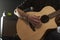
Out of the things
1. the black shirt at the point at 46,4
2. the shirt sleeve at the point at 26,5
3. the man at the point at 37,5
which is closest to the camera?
the black shirt at the point at 46,4

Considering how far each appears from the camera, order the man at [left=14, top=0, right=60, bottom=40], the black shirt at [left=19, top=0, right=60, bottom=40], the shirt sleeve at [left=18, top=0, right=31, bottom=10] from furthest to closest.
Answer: the shirt sleeve at [left=18, top=0, right=31, bottom=10] < the man at [left=14, top=0, right=60, bottom=40] < the black shirt at [left=19, top=0, right=60, bottom=40]

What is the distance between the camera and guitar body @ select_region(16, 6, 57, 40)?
126 cm

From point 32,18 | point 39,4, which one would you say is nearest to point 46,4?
point 39,4

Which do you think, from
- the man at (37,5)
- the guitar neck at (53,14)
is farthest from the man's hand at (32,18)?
the guitar neck at (53,14)

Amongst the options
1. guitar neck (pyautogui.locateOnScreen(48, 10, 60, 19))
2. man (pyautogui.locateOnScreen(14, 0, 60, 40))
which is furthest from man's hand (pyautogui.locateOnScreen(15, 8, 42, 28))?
guitar neck (pyautogui.locateOnScreen(48, 10, 60, 19))

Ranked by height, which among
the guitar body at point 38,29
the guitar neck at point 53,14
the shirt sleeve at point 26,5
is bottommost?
the guitar body at point 38,29

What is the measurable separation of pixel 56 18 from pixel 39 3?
1.11 feet

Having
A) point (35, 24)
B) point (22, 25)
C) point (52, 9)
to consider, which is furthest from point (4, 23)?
point (52, 9)

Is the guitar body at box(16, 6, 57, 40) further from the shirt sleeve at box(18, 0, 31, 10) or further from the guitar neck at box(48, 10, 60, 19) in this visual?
the shirt sleeve at box(18, 0, 31, 10)

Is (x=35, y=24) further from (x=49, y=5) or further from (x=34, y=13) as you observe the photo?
(x=49, y=5)

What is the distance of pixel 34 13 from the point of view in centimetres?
141

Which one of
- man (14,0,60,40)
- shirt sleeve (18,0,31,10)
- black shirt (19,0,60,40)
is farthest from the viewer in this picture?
shirt sleeve (18,0,31,10)

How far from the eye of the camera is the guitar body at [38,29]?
4.12ft

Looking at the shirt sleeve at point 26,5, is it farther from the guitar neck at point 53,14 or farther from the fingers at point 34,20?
the guitar neck at point 53,14
